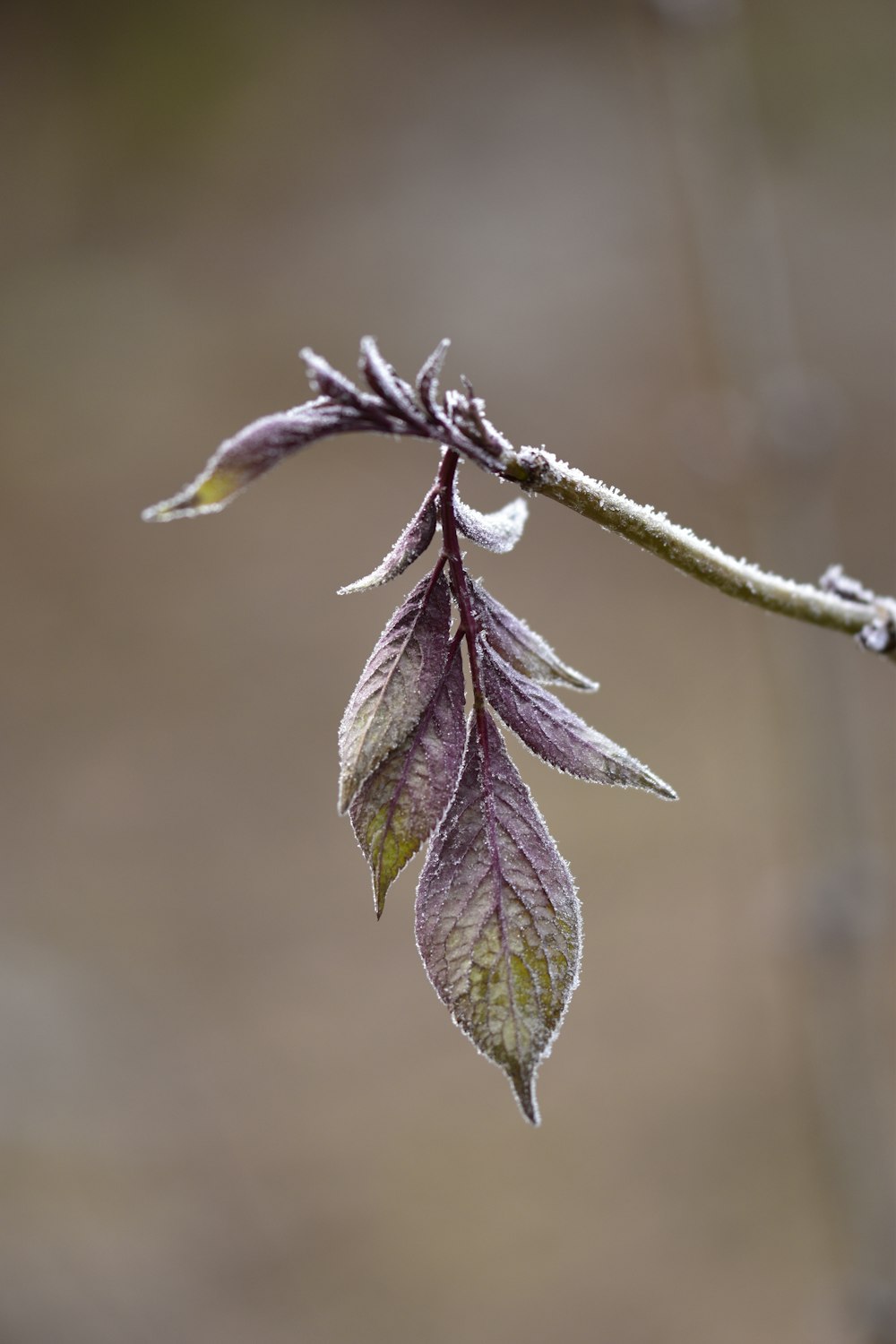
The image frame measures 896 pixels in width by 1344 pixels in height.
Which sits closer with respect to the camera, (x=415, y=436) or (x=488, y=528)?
(x=415, y=436)

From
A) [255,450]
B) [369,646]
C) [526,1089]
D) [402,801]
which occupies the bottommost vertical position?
[526,1089]

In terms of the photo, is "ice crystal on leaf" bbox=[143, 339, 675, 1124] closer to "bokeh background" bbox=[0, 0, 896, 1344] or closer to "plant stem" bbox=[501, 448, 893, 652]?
"plant stem" bbox=[501, 448, 893, 652]

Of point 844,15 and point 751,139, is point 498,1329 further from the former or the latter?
point 844,15

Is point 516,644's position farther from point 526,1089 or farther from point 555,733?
point 526,1089

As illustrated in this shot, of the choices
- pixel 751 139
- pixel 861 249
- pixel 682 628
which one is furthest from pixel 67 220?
pixel 751 139

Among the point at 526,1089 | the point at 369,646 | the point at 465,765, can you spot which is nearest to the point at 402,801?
the point at 465,765

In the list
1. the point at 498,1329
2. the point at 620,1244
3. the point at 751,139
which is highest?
the point at 751,139

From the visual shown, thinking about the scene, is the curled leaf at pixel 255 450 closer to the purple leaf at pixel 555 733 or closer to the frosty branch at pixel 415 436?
the frosty branch at pixel 415 436
